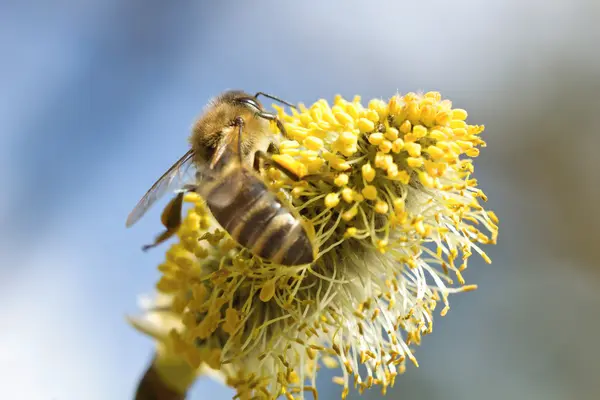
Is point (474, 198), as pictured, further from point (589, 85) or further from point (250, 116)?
point (589, 85)

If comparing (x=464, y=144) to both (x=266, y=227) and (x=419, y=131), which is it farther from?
(x=266, y=227)

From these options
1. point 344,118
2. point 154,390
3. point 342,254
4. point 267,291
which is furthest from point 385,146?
point 154,390

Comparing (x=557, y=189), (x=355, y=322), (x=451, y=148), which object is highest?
(x=451, y=148)

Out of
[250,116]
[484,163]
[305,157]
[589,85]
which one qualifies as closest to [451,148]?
[305,157]

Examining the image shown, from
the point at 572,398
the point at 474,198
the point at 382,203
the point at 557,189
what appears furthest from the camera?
the point at 557,189

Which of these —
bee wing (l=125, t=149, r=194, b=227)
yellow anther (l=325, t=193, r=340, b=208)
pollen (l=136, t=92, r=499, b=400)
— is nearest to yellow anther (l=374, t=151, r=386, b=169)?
pollen (l=136, t=92, r=499, b=400)

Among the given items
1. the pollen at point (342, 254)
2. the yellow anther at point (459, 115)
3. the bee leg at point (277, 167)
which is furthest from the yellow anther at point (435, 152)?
the bee leg at point (277, 167)

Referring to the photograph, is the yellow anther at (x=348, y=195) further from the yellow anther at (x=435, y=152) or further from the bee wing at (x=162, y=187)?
the bee wing at (x=162, y=187)
